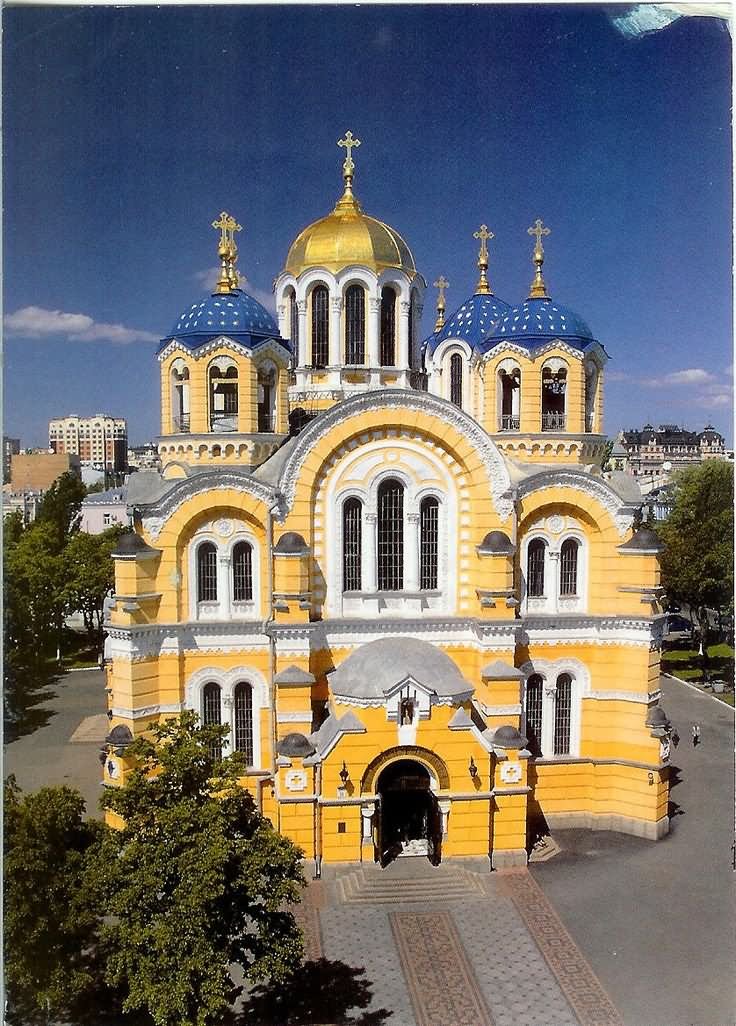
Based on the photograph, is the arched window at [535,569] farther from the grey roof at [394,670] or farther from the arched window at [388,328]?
the arched window at [388,328]

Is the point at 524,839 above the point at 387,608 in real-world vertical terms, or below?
below

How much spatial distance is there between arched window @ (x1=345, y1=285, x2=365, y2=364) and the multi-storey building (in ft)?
17.5

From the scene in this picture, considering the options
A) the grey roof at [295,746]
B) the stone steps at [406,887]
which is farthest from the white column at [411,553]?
the stone steps at [406,887]

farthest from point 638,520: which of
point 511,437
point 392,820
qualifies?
point 392,820

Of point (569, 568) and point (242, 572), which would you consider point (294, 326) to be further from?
point (569, 568)

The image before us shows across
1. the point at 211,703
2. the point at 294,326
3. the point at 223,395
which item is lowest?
the point at 211,703

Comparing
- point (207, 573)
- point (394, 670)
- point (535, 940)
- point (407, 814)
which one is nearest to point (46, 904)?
point (394, 670)

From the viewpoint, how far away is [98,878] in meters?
10.1

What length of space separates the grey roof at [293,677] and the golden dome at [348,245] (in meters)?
8.79

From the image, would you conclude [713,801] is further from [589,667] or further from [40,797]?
[40,797]

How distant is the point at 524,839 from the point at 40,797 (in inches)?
370

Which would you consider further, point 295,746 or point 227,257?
point 227,257

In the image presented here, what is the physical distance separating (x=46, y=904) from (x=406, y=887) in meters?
7.08

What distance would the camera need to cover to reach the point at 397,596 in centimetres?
1706
